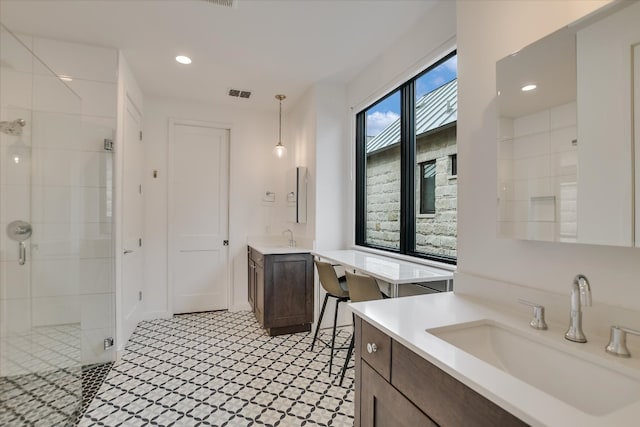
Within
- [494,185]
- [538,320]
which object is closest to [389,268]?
[494,185]

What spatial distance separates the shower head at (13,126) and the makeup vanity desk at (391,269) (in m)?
2.32

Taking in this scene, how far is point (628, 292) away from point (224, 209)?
12.4 feet

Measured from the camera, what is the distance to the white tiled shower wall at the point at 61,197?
1.89 meters

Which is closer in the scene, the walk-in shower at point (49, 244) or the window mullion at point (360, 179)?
the walk-in shower at point (49, 244)

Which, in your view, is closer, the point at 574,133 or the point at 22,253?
the point at 574,133

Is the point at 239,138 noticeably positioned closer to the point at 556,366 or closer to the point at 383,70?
the point at 383,70

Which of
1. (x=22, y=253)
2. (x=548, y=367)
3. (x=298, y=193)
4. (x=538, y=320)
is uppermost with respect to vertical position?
(x=298, y=193)

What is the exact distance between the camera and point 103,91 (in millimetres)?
2566

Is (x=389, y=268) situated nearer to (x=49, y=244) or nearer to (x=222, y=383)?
(x=222, y=383)

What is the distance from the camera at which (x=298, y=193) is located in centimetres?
361

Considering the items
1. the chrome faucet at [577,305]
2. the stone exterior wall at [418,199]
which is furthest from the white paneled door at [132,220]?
the chrome faucet at [577,305]

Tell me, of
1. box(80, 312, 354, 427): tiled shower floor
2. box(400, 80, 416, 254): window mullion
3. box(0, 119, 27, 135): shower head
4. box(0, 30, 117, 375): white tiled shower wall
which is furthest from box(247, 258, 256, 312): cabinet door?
box(0, 119, 27, 135): shower head

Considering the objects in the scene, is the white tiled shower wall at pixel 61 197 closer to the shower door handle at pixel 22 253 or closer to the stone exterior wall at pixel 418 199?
the shower door handle at pixel 22 253

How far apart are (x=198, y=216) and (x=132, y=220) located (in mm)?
881
